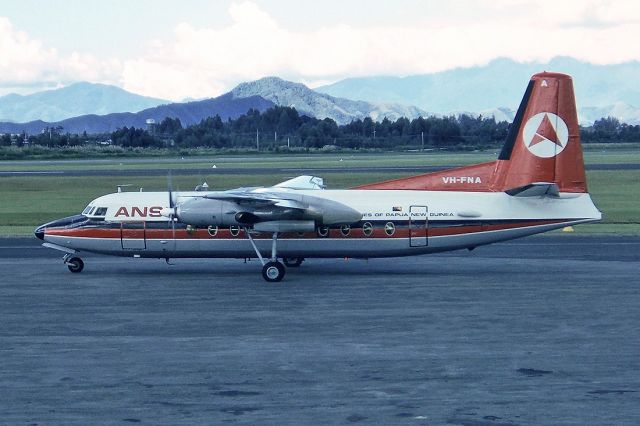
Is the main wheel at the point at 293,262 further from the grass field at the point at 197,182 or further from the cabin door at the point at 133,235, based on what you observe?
the grass field at the point at 197,182

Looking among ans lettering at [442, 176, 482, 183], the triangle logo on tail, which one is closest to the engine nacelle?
ans lettering at [442, 176, 482, 183]

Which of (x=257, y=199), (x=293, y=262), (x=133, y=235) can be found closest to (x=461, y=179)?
(x=293, y=262)

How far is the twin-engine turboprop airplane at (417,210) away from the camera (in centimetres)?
2875

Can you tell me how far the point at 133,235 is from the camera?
99.2ft

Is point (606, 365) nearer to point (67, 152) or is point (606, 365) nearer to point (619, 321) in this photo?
point (619, 321)

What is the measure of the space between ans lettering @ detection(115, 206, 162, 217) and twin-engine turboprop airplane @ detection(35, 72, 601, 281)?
0.17m

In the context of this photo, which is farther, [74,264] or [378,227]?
[74,264]

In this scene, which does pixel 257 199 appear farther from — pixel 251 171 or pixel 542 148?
pixel 251 171

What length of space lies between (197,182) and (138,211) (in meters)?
39.7

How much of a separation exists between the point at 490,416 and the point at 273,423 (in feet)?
10.8

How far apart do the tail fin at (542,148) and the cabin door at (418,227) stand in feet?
5.20

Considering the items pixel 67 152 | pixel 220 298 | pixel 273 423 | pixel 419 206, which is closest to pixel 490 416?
pixel 273 423

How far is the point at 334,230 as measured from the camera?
96.1 feet

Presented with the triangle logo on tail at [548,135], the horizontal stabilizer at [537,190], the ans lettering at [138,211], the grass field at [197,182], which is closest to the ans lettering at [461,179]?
the horizontal stabilizer at [537,190]
